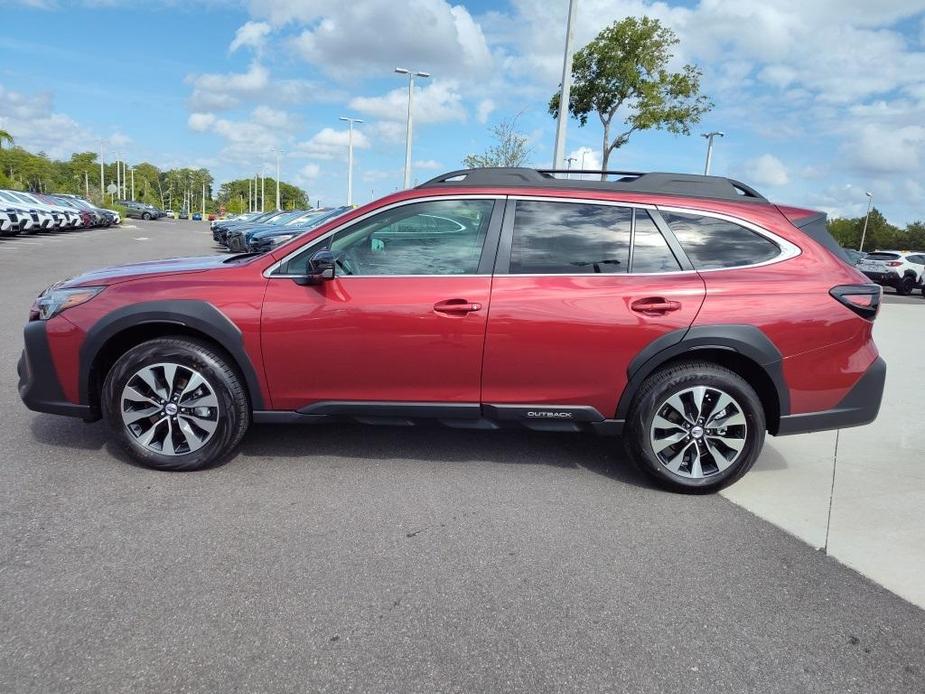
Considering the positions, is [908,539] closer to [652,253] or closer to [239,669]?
[652,253]

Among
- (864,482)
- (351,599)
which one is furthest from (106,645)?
(864,482)

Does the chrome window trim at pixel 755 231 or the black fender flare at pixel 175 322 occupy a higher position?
the chrome window trim at pixel 755 231

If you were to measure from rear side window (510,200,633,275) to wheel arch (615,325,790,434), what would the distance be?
0.51 metres

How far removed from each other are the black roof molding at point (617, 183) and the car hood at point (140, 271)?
1447 mm

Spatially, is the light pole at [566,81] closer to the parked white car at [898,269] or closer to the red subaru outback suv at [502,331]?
the red subaru outback suv at [502,331]

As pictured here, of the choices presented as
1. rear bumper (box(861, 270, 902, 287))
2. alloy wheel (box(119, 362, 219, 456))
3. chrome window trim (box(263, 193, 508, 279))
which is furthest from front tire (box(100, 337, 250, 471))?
rear bumper (box(861, 270, 902, 287))

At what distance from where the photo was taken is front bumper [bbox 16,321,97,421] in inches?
144

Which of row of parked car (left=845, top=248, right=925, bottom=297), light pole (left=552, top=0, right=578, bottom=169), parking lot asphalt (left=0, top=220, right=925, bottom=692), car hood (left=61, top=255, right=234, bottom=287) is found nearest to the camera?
parking lot asphalt (left=0, top=220, right=925, bottom=692)

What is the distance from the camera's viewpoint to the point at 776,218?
3.72 meters

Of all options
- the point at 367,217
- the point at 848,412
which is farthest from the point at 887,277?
the point at 367,217

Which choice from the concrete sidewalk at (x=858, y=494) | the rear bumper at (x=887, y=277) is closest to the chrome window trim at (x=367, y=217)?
the concrete sidewalk at (x=858, y=494)

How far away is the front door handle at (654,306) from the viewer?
3.52m

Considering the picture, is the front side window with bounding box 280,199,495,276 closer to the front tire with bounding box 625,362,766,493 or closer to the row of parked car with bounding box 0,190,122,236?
the front tire with bounding box 625,362,766,493

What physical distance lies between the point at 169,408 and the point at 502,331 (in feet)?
6.46
